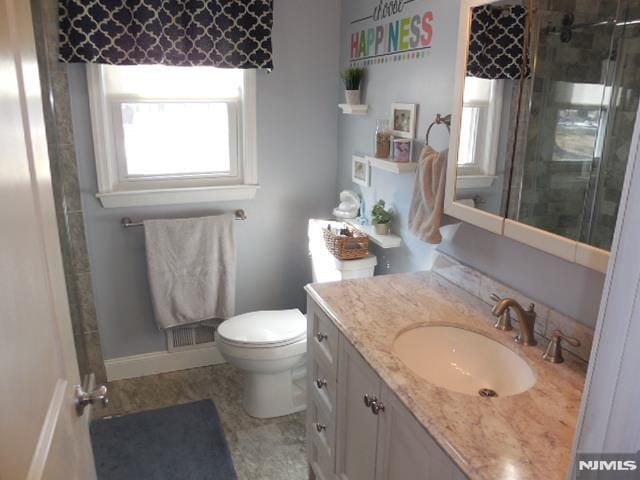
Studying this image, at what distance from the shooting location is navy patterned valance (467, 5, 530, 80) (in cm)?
152

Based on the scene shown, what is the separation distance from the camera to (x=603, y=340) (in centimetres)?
74

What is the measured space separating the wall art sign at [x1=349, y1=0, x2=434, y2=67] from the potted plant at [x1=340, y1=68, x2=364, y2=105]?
0.21ft

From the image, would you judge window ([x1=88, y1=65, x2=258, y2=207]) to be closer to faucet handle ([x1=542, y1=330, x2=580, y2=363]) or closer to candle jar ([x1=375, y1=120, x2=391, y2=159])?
candle jar ([x1=375, y1=120, x2=391, y2=159])

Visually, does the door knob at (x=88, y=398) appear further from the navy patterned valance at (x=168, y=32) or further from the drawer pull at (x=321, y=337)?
the navy patterned valance at (x=168, y=32)

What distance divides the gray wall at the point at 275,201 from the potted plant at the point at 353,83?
0.32 meters

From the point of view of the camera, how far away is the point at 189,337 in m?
3.10

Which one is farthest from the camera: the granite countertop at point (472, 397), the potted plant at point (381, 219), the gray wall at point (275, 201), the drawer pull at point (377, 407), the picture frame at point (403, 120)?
the gray wall at point (275, 201)

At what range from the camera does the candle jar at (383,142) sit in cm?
237

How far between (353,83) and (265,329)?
1315 millimetres

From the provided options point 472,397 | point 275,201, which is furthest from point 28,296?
point 275,201

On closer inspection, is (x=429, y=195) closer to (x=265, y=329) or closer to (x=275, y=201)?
(x=265, y=329)

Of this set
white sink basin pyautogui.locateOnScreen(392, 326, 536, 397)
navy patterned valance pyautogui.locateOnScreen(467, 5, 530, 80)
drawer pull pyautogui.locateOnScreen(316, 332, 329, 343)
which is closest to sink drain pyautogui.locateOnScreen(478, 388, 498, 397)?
white sink basin pyautogui.locateOnScreen(392, 326, 536, 397)

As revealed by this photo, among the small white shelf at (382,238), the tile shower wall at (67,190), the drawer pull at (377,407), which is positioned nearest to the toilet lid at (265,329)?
the small white shelf at (382,238)

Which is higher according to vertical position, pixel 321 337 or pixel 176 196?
pixel 176 196
